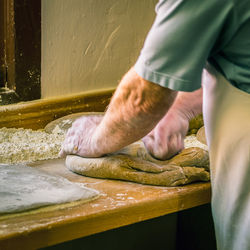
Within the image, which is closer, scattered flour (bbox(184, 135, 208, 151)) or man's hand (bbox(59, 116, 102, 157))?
man's hand (bbox(59, 116, 102, 157))

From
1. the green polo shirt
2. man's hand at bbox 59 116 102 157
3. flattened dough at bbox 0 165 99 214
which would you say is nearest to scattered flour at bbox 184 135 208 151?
man's hand at bbox 59 116 102 157

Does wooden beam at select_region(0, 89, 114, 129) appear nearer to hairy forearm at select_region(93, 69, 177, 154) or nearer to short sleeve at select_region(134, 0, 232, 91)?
hairy forearm at select_region(93, 69, 177, 154)

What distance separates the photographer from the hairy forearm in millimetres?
1124

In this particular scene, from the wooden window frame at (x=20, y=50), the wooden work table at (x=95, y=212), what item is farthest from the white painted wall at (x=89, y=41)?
the wooden work table at (x=95, y=212)

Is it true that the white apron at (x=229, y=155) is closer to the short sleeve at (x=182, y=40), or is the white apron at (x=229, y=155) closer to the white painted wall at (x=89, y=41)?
A: the short sleeve at (x=182, y=40)

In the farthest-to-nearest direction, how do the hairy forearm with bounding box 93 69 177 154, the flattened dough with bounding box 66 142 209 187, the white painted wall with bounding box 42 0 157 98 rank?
the white painted wall with bounding box 42 0 157 98
the flattened dough with bounding box 66 142 209 187
the hairy forearm with bounding box 93 69 177 154

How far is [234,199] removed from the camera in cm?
118

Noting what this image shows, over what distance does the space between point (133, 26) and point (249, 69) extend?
1305 millimetres

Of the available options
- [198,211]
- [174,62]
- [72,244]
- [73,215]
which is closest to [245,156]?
[174,62]

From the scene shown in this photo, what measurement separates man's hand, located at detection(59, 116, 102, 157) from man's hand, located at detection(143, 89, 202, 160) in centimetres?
19

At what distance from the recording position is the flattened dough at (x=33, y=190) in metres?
1.23

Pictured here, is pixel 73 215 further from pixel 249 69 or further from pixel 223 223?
pixel 249 69

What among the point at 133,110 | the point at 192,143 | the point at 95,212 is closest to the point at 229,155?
the point at 133,110

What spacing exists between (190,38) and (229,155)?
0.31 meters
